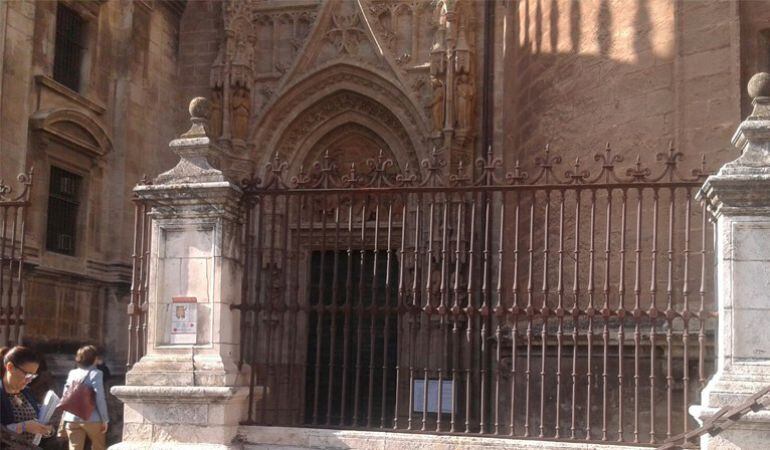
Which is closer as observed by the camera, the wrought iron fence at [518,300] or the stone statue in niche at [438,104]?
the wrought iron fence at [518,300]

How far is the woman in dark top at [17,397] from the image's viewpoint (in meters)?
6.14

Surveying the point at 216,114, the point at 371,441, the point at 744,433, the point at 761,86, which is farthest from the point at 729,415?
the point at 216,114

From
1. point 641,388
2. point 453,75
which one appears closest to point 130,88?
point 453,75

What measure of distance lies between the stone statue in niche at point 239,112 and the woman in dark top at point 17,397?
9599 mm

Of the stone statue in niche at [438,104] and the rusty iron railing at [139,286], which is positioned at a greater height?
the stone statue in niche at [438,104]

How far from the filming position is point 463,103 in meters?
14.5

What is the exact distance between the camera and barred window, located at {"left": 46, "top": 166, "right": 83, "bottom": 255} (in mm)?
13805

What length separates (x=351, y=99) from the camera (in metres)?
15.9

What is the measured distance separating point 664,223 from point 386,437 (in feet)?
14.2

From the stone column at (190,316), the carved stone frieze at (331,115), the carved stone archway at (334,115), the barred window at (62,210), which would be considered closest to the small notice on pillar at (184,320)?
the stone column at (190,316)

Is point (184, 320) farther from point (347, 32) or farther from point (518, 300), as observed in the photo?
point (347, 32)

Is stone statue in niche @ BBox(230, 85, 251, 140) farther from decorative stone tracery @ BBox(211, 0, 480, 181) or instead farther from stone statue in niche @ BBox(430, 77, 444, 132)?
stone statue in niche @ BBox(430, 77, 444, 132)

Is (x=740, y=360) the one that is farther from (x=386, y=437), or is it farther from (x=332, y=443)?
(x=332, y=443)

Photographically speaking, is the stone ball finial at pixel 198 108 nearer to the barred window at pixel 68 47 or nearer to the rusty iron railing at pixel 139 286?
the rusty iron railing at pixel 139 286
